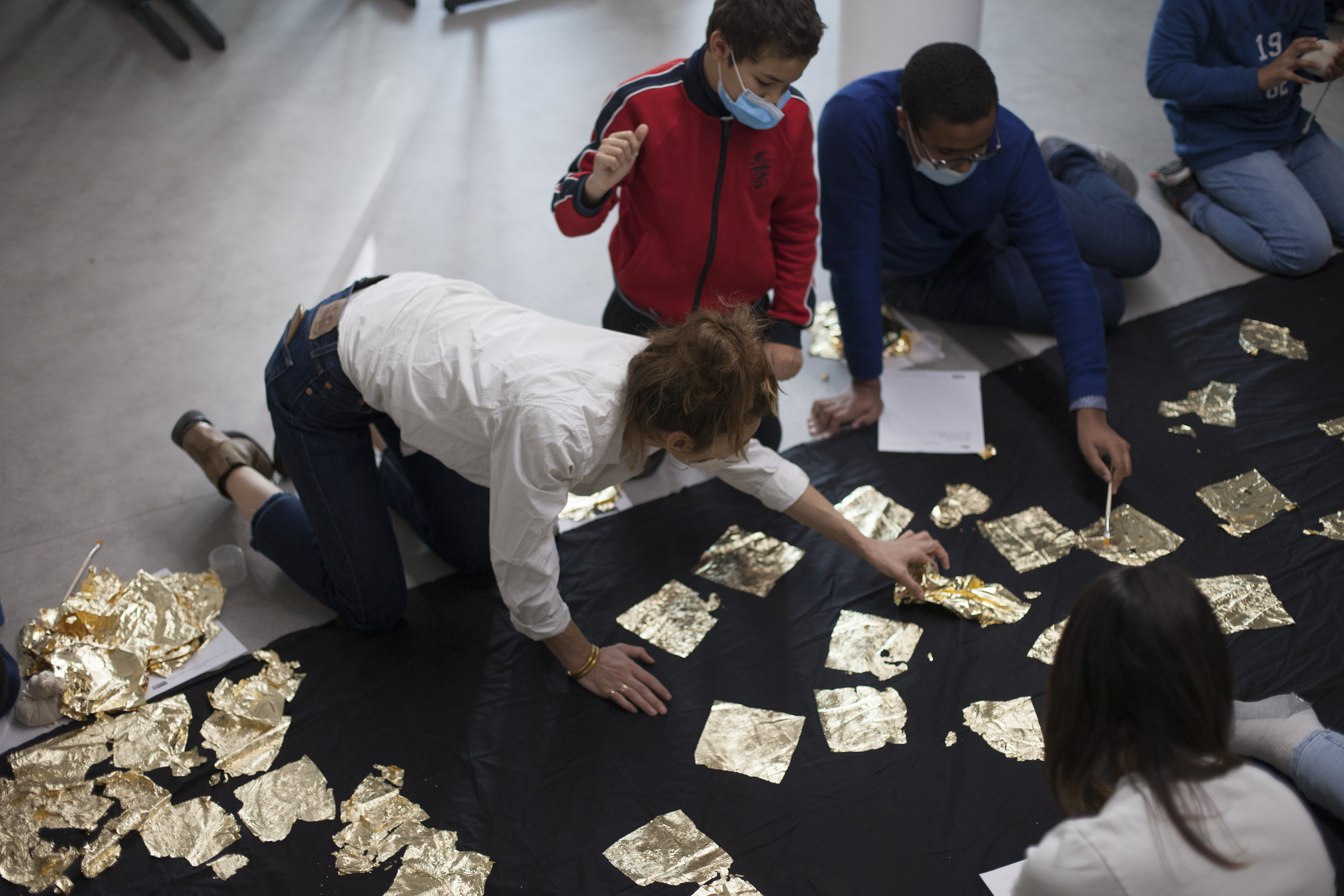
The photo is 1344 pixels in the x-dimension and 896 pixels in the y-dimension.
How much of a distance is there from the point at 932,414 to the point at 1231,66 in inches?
62.1

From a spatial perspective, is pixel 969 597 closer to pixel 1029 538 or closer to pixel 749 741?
pixel 1029 538

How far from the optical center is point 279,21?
4727 mm

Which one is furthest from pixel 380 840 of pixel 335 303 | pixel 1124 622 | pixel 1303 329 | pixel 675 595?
pixel 1303 329

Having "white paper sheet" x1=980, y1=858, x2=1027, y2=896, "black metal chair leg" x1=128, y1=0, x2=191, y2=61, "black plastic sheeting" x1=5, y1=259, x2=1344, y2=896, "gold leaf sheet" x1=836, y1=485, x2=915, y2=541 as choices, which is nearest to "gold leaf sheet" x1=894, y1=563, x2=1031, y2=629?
"black plastic sheeting" x1=5, y1=259, x2=1344, y2=896

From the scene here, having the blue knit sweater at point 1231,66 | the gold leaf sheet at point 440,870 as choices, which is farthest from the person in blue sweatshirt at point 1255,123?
the gold leaf sheet at point 440,870

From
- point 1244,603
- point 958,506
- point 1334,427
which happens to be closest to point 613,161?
point 958,506

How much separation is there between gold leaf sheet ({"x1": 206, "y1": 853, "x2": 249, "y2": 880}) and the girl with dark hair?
4.65 feet

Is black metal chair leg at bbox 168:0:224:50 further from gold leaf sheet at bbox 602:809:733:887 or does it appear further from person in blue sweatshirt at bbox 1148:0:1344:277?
gold leaf sheet at bbox 602:809:733:887

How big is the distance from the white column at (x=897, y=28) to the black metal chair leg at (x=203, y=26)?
3.05 metres

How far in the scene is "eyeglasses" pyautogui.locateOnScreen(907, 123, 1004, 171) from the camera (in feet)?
7.32

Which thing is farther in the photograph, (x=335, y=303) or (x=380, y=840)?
(x=335, y=303)

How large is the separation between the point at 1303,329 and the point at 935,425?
1.19m

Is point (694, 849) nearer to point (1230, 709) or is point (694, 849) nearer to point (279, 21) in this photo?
point (1230, 709)

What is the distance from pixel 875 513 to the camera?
2379mm
